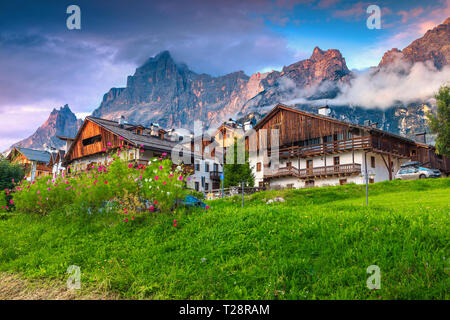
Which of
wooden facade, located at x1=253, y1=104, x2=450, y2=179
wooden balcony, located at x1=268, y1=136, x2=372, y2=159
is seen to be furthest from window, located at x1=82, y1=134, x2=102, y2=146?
wooden balcony, located at x1=268, y1=136, x2=372, y2=159

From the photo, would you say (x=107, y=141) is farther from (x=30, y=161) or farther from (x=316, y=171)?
(x=30, y=161)

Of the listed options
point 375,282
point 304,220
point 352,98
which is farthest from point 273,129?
point 352,98

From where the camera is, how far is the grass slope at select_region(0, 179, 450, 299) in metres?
5.09

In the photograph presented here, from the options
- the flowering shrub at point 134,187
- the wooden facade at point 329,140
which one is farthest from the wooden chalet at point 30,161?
the flowering shrub at point 134,187

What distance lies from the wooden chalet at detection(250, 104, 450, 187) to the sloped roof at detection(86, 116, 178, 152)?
1324cm

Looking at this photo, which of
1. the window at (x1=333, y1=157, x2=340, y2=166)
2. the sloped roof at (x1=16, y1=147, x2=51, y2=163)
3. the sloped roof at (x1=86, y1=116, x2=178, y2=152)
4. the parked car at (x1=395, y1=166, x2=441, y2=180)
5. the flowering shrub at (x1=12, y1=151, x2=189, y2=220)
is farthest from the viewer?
the sloped roof at (x1=16, y1=147, x2=51, y2=163)

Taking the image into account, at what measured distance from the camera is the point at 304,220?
812 cm

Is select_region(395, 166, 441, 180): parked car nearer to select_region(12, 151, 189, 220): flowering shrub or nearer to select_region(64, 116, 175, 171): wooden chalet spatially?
select_region(12, 151, 189, 220): flowering shrub

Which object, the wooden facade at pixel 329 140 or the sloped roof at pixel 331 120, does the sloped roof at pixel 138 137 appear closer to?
the wooden facade at pixel 329 140

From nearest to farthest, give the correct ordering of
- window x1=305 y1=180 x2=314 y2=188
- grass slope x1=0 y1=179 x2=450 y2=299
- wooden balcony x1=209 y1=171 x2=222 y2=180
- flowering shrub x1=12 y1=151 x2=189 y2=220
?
grass slope x1=0 y1=179 x2=450 y2=299
flowering shrub x1=12 y1=151 x2=189 y2=220
window x1=305 y1=180 x2=314 y2=188
wooden balcony x1=209 y1=171 x2=222 y2=180

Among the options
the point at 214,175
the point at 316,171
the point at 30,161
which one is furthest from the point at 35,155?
the point at 316,171

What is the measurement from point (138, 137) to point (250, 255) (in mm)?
36213
